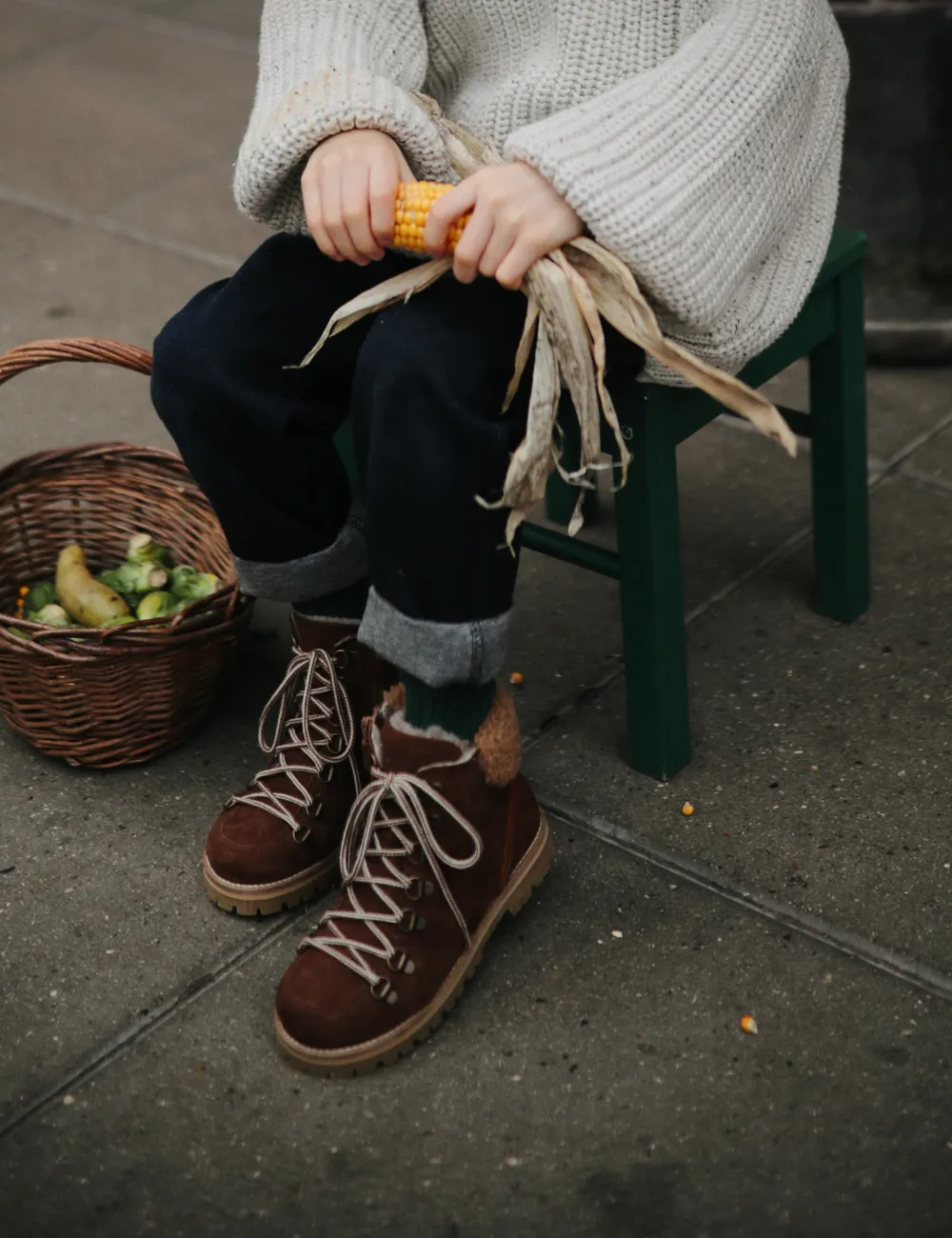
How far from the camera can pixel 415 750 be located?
168 centimetres

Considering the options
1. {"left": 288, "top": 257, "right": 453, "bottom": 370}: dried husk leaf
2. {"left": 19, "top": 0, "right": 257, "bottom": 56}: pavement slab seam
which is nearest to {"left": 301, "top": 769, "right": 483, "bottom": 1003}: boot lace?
{"left": 288, "top": 257, "right": 453, "bottom": 370}: dried husk leaf

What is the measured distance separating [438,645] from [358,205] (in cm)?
48

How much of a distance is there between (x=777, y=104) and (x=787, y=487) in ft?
3.52

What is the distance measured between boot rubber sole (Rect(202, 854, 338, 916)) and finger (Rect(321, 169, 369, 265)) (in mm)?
763

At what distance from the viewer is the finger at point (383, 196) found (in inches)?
63.1

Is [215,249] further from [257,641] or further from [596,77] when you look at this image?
[596,77]

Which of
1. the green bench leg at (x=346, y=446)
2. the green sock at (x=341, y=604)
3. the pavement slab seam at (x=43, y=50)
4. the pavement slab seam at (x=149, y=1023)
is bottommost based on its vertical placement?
the pavement slab seam at (x=43, y=50)

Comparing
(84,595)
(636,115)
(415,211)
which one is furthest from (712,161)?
(84,595)

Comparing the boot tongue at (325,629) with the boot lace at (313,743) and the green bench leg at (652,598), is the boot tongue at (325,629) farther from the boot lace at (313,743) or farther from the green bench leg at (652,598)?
the green bench leg at (652,598)

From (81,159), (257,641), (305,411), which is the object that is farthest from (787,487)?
(81,159)

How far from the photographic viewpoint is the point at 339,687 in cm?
190

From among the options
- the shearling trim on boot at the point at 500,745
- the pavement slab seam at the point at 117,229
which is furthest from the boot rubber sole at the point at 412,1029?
the pavement slab seam at the point at 117,229

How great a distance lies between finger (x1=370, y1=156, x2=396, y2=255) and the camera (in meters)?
1.60

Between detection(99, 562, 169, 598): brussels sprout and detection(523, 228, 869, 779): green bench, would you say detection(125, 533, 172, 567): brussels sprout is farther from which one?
detection(523, 228, 869, 779): green bench
